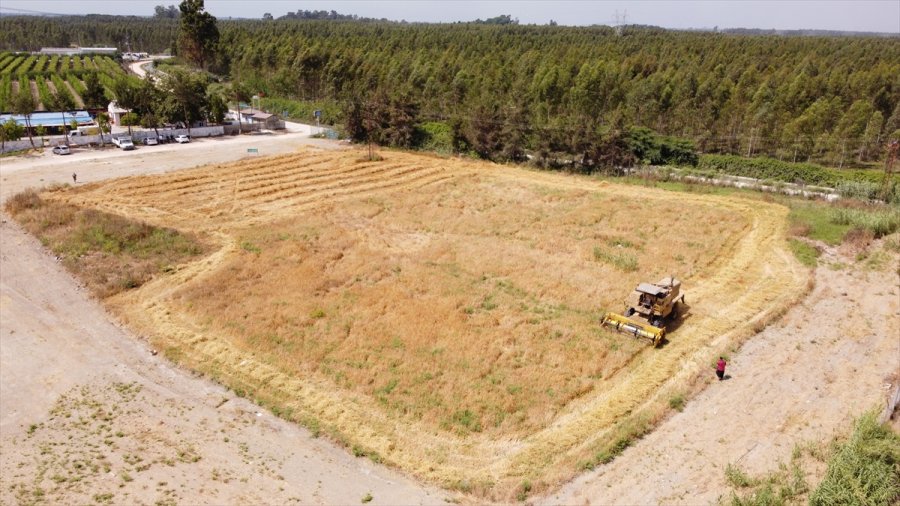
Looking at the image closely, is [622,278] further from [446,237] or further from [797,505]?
[797,505]

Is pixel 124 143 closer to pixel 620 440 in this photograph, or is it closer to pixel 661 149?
pixel 661 149

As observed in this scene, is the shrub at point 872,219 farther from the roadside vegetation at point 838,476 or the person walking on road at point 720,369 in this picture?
the roadside vegetation at point 838,476

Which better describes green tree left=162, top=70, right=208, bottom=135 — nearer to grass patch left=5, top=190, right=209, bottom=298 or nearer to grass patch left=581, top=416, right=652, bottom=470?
grass patch left=5, top=190, right=209, bottom=298

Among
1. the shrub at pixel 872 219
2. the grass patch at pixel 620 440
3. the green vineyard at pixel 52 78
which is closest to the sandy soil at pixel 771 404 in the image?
the grass patch at pixel 620 440

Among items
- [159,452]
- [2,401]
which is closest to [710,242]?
[159,452]

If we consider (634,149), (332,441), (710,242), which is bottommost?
(332,441)

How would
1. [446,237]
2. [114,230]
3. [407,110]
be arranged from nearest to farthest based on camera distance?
[114,230], [446,237], [407,110]

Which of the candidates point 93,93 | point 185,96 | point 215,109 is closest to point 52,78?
point 93,93
